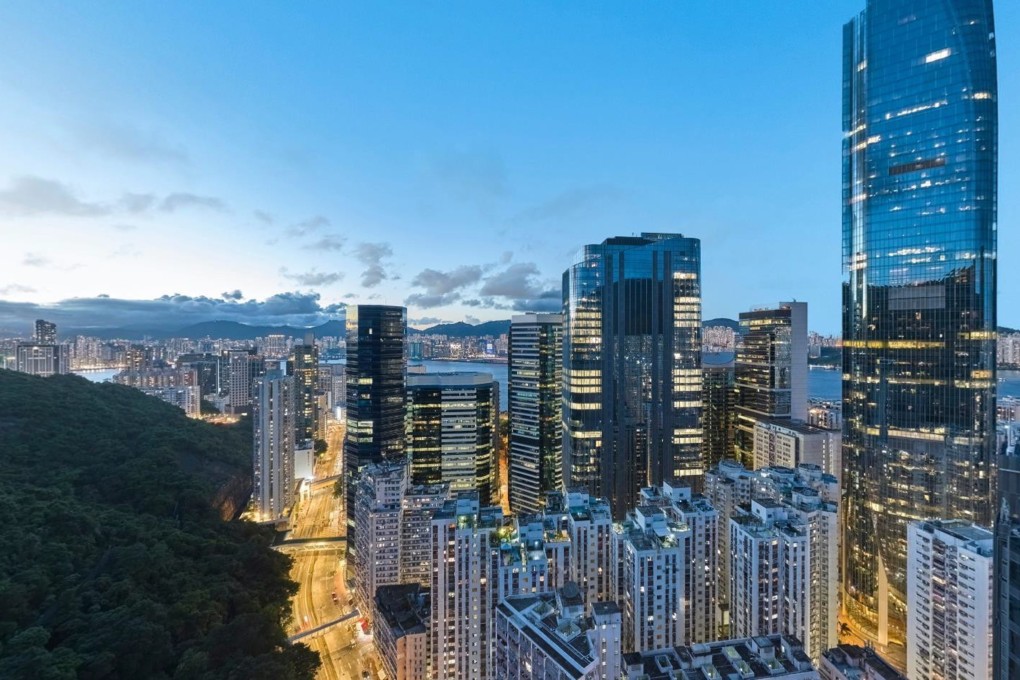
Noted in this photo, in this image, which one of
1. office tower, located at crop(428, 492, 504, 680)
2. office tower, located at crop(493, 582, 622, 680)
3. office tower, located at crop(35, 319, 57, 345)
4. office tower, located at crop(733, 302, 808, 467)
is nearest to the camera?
office tower, located at crop(493, 582, 622, 680)

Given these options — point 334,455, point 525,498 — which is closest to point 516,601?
point 525,498

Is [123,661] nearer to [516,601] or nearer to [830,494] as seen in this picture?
[516,601]

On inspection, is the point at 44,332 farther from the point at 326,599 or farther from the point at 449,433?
the point at 326,599

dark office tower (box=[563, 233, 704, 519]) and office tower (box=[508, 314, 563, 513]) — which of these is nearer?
dark office tower (box=[563, 233, 704, 519])

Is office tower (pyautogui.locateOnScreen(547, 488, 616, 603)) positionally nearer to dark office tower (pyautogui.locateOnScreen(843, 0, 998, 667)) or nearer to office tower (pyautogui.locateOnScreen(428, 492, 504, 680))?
office tower (pyautogui.locateOnScreen(428, 492, 504, 680))

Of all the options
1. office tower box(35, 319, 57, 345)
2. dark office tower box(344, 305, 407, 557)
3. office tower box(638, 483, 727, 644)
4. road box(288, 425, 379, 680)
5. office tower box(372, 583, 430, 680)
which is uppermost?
office tower box(35, 319, 57, 345)

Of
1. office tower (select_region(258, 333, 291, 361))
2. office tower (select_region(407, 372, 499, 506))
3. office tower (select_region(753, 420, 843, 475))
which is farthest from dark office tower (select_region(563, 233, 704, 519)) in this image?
office tower (select_region(258, 333, 291, 361))

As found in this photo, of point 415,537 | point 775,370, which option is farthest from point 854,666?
point 775,370

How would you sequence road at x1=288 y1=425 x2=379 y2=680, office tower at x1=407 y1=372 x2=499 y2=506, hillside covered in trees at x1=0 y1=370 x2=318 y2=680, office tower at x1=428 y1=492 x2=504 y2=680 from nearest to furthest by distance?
1. hillside covered in trees at x1=0 y1=370 x2=318 y2=680
2. office tower at x1=428 y1=492 x2=504 y2=680
3. road at x1=288 y1=425 x2=379 y2=680
4. office tower at x1=407 y1=372 x2=499 y2=506
